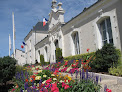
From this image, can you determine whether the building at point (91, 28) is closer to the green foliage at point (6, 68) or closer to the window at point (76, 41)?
the window at point (76, 41)

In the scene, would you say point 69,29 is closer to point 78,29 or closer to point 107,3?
point 78,29

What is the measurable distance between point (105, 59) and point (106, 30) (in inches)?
125

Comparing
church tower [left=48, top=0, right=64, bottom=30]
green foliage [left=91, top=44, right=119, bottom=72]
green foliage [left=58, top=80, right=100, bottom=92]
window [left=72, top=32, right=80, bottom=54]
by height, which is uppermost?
church tower [left=48, top=0, right=64, bottom=30]

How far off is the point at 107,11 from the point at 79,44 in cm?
396

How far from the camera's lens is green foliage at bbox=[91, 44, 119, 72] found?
19.7 ft

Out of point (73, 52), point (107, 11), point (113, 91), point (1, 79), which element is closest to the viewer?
point (113, 91)

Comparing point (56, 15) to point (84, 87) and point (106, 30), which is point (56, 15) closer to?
point (106, 30)

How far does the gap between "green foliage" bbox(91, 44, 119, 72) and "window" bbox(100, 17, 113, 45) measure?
2006mm

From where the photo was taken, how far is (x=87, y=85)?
2924 millimetres

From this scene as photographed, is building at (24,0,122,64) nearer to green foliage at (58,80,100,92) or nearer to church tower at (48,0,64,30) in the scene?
church tower at (48,0,64,30)

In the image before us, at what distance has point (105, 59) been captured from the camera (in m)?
6.05

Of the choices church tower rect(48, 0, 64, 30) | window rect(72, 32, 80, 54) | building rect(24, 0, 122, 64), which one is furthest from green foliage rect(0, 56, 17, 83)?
church tower rect(48, 0, 64, 30)

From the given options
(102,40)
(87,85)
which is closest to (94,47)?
(102,40)

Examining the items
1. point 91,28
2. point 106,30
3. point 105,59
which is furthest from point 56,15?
point 105,59
